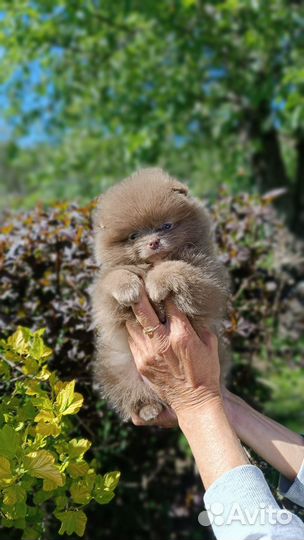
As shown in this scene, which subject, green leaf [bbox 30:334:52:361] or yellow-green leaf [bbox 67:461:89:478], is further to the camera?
green leaf [bbox 30:334:52:361]

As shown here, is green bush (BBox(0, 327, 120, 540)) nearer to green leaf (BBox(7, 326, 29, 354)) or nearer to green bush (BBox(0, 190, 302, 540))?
green leaf (BBox(7, 326, 29, 354))

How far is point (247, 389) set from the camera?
384 cm

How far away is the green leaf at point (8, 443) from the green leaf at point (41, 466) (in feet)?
0.19

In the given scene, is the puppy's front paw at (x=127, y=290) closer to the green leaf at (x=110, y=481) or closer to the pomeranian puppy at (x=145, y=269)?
the pomeranian puppy at (x=145, y=269)

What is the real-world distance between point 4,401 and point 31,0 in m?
7.35

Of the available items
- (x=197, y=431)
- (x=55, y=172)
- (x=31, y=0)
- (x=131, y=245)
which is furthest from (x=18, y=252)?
(x=55, y=172)

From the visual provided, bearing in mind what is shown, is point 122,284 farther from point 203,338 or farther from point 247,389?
point 247,389

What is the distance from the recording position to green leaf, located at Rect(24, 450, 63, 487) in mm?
1755

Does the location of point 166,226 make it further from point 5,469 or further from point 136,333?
point 5,469

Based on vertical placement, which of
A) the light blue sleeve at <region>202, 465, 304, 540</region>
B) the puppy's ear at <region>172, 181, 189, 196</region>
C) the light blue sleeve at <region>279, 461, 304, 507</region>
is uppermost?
the puppy's ear at <region>172, 181, 189, 196</region>

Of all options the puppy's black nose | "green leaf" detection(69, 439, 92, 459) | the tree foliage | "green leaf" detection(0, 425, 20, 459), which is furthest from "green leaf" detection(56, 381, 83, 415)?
the tree foliage

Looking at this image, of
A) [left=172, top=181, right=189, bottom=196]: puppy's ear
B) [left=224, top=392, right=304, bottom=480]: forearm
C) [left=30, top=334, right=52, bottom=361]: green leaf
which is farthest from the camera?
[left=172, top=181, right=189, bottom=196]: puppy's ear

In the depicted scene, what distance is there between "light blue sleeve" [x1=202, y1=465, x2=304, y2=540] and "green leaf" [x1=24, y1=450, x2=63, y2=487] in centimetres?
55

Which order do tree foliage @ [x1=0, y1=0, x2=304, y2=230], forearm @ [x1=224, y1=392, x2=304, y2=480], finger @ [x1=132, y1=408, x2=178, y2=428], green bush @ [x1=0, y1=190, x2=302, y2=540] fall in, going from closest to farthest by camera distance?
forearm @ [x1=224, y1=392, x2=304, y2=480]
finger @ [x1=132, y1=408, x2=178, y2=428]
green bush @ [x1=0, y1=190, x2=302, y2=540]
tree foliage @ [x1=0, y1=0, x2=304, y2=230]
